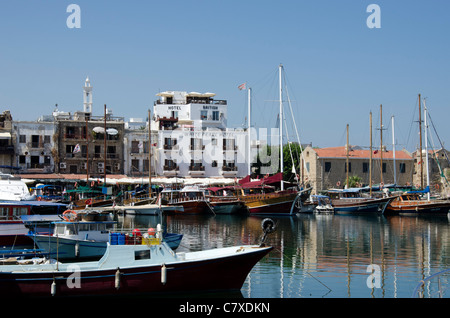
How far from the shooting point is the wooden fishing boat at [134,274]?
18.4 meters

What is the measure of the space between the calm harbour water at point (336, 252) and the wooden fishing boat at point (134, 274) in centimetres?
141

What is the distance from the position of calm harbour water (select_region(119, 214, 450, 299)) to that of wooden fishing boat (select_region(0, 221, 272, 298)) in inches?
55.6

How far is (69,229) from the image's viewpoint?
26.4 meters

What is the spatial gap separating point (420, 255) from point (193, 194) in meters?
34.3

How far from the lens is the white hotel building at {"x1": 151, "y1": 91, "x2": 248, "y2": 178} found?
7175 centimetres

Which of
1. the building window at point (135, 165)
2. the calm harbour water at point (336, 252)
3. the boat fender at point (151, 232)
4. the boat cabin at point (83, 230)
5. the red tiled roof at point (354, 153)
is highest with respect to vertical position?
the red tiled roof at point (354, 153)

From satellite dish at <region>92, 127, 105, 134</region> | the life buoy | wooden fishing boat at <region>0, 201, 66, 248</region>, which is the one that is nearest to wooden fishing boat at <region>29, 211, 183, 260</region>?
the life buoy

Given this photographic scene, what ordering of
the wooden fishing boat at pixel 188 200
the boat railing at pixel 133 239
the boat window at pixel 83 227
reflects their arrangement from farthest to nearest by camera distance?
the wooden fishing boat at pixel 188 200 < the boat window at pixel 83 227 < the boat railing at pixel 133 239

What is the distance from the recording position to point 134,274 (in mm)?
19094

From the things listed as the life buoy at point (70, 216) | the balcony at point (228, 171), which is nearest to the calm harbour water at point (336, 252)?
the life buoy at point (70, 216)

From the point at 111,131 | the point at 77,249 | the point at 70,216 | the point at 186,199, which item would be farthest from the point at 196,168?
the point at 77,249

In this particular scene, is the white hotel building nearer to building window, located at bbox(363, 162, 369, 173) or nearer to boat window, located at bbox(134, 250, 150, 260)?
building window, located at bbox(363, 162, 369, 173)

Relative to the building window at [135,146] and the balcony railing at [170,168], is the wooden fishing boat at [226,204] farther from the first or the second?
the building window at [135,146]
